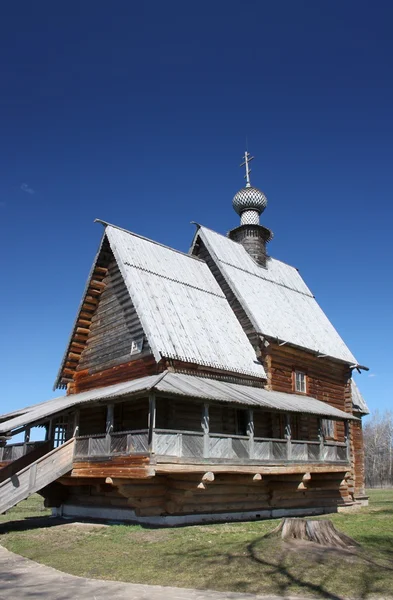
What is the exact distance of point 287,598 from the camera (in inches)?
320

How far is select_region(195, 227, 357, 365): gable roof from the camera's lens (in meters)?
25.3

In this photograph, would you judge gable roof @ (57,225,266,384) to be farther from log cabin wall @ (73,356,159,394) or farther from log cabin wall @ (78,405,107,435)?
log cabin wall @ (78,405,107,435)

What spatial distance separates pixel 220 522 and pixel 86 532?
4865 mm

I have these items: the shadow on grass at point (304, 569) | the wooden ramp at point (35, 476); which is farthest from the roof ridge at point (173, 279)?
the shadow on grass at point (304, 569)

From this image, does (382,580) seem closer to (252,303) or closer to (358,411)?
(252,303)

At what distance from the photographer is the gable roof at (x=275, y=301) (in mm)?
25266

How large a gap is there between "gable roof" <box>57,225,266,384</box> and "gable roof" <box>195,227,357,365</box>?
131 cm

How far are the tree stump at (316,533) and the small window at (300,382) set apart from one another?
42.5ft

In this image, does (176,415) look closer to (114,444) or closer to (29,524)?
(114,444)

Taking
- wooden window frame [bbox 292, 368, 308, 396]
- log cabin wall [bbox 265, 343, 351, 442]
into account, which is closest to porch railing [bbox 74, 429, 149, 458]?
log cabin wall [bbox 265, 343, 351, 442]

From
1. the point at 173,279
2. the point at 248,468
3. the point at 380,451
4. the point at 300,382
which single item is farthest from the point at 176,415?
the point at 380,451

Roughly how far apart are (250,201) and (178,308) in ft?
45.0

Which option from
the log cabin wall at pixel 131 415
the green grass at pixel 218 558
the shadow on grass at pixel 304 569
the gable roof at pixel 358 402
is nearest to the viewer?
the shadow on grass at pixel 304 569

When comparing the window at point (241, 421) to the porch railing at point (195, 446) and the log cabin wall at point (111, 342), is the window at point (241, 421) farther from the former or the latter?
the log cabin wall at point (111, 342)
